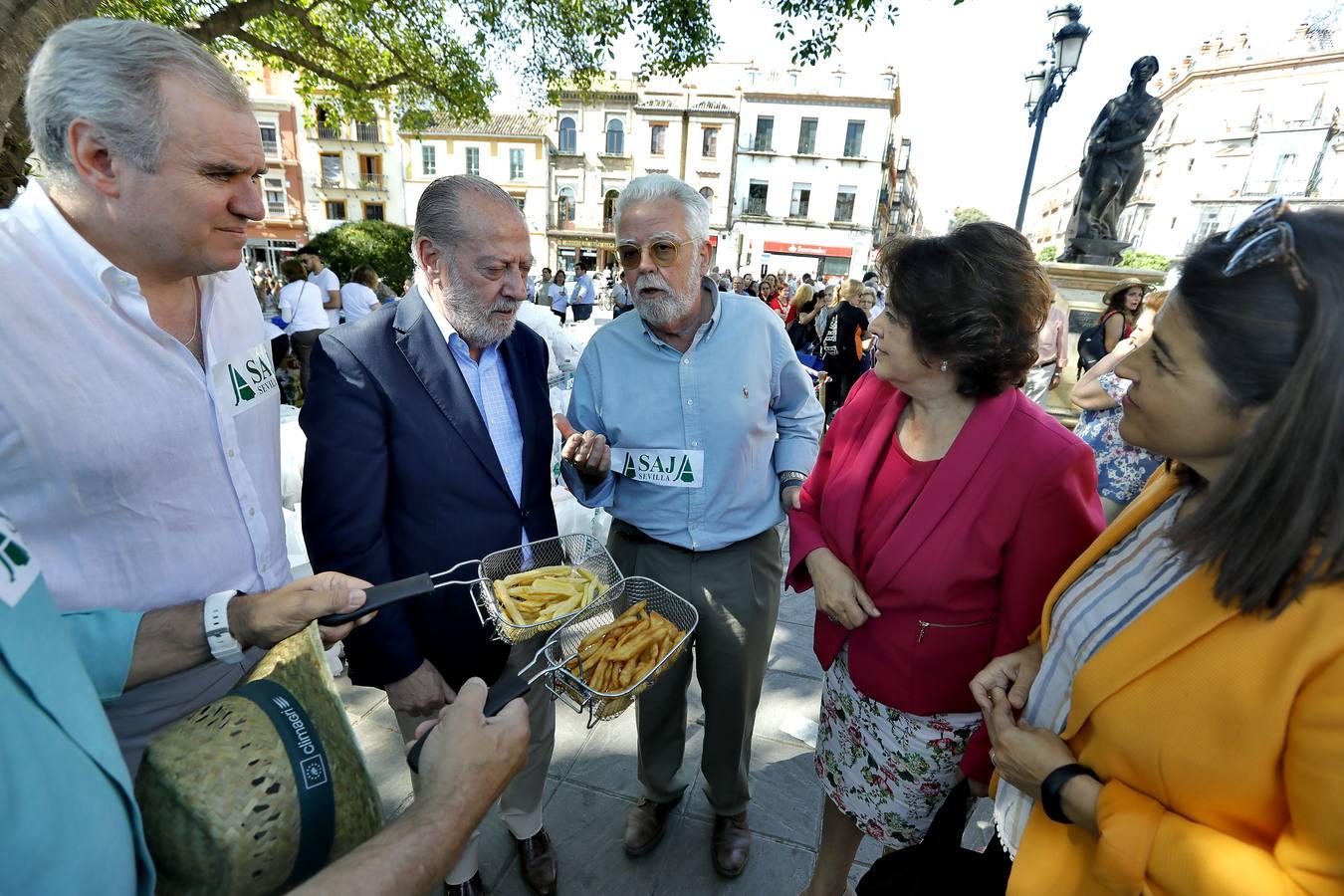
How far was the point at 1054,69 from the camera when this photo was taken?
8055 millimetres

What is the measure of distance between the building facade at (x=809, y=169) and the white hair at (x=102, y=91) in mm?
37737

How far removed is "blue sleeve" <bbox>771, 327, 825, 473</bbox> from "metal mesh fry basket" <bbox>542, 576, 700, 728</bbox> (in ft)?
2.34

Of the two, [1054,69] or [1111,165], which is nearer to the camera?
[1054,69]

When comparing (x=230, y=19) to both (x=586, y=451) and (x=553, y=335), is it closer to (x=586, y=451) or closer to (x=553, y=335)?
(x=553, y=335)

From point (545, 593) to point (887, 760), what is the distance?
3.79ft

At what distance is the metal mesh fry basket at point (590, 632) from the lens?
147cm

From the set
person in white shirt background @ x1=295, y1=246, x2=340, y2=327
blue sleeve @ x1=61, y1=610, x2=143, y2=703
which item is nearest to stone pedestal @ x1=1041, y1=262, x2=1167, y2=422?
blue sleeve @ x1=61, y1=610, x2=143, y2=703

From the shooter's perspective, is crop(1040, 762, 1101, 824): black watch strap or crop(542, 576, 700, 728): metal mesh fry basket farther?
crop(542, 576, 700, 728): metal mesh fry basket

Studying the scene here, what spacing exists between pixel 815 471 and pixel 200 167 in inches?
76.1

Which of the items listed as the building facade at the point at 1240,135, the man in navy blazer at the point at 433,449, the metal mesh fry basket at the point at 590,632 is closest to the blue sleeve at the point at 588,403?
the man in navy blazer at the point at 433,449

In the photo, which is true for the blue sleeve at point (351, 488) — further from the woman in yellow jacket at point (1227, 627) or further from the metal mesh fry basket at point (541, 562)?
the woman in yellow jacket at point (1227, 627)

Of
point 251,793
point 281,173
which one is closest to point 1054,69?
point 251,793

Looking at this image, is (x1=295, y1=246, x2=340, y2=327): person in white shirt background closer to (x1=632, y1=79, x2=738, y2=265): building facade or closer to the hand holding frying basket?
the hand holding frying basket

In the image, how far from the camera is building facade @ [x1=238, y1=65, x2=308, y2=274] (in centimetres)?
3506
